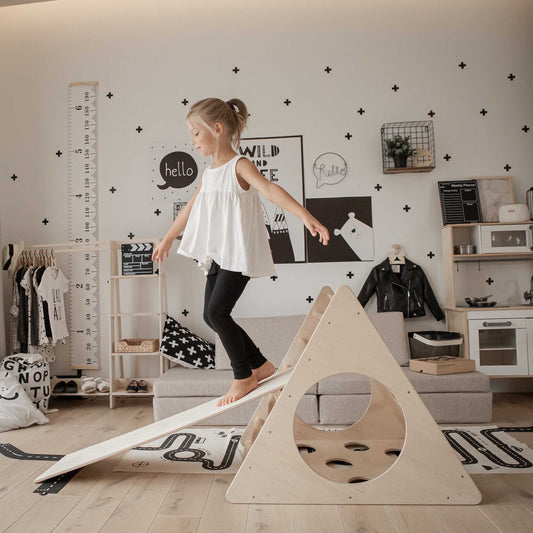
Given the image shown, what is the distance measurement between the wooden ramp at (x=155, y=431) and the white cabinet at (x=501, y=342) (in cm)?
187

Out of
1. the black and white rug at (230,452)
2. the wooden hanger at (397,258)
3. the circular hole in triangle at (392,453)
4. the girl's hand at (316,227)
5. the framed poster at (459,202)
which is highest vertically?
the framed poster at (459,202)

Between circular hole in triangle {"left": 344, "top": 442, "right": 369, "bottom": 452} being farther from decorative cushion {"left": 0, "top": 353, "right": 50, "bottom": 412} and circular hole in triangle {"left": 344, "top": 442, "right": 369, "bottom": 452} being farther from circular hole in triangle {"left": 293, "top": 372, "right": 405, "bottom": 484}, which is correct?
decorative cushion {"left": 0, "top": 353, "right": 50, "bottom": 412}

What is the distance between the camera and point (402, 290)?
3797 millimetres

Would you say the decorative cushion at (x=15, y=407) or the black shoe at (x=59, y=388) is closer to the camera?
the decorative cushion at (x=15, y=407)

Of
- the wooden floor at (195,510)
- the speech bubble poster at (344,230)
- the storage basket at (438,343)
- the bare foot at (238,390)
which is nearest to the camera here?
the wooden floor at (195,510)

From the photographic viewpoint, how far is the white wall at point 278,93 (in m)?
3.92

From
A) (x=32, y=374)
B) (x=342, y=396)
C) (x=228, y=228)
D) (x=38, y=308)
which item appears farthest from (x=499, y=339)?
(x=38, y=308)

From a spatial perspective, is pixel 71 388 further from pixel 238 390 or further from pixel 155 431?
pixel 238 390

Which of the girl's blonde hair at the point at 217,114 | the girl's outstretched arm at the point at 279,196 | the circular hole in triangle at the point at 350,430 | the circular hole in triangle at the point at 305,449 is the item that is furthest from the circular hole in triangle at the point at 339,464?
the girl's blonde hair at the point at 217,114

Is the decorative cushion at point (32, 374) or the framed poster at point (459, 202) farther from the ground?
the framed poster at point (459, 202)

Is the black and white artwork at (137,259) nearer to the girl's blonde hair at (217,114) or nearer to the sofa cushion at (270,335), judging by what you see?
the sofa cushion at (270,335)

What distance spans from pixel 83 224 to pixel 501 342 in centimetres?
335

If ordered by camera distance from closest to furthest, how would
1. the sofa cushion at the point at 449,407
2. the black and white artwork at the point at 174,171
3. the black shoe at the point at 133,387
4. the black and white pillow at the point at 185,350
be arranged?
the sofa cushion at the point at 449,407 < the black and white pillow at the point at 185,350 < the black shoe at the point at 133,387 < the black and white artwork at the point at 174,171

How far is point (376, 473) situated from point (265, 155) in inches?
104
